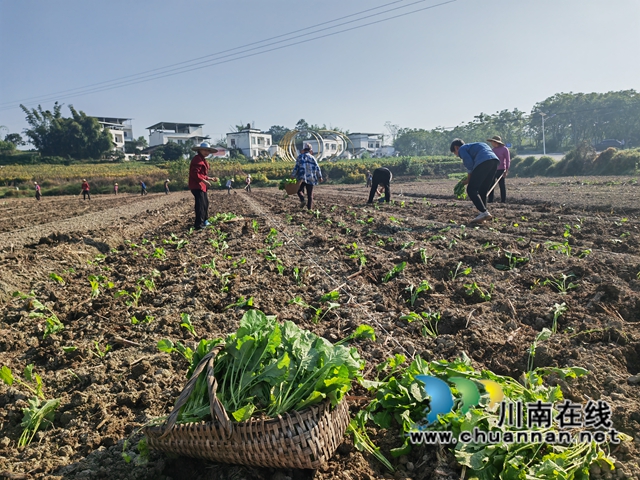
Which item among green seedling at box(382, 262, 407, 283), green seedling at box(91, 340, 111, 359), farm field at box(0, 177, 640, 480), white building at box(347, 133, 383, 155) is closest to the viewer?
farm field at box(0, 177, 640, 480)

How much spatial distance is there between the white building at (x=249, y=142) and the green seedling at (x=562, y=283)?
3042 inches

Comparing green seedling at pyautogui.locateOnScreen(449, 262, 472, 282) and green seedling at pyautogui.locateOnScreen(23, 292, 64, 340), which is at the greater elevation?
green seedling at pyautogui.locateOnScreen(449, 262, 472, 282)

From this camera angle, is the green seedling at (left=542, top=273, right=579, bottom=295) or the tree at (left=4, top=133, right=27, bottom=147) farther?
the tree at (left=4, top=133, right=27, bottom=147)

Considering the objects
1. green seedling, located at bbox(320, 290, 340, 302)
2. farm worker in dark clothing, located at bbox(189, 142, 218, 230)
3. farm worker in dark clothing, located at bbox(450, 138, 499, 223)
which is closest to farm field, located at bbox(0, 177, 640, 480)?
green seedling, located at bbox(320, 290, 340, 302)

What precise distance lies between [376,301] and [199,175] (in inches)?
228

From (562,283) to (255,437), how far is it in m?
3.65

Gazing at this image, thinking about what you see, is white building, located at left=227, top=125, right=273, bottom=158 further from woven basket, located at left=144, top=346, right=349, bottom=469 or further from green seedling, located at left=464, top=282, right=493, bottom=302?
woven basket, located at left=144, top=346, right=349, bottom=469

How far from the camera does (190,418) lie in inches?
69.7

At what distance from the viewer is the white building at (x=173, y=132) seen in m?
82.9

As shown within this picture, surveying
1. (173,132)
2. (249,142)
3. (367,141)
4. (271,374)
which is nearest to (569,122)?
(367,141)

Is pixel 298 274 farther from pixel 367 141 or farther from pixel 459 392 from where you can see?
pixel 367 141

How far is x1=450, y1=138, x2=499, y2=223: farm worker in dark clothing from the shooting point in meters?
7.81

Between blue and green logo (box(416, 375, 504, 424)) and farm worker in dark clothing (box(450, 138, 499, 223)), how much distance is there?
6.56 m

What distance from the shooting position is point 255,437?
1.64 m
